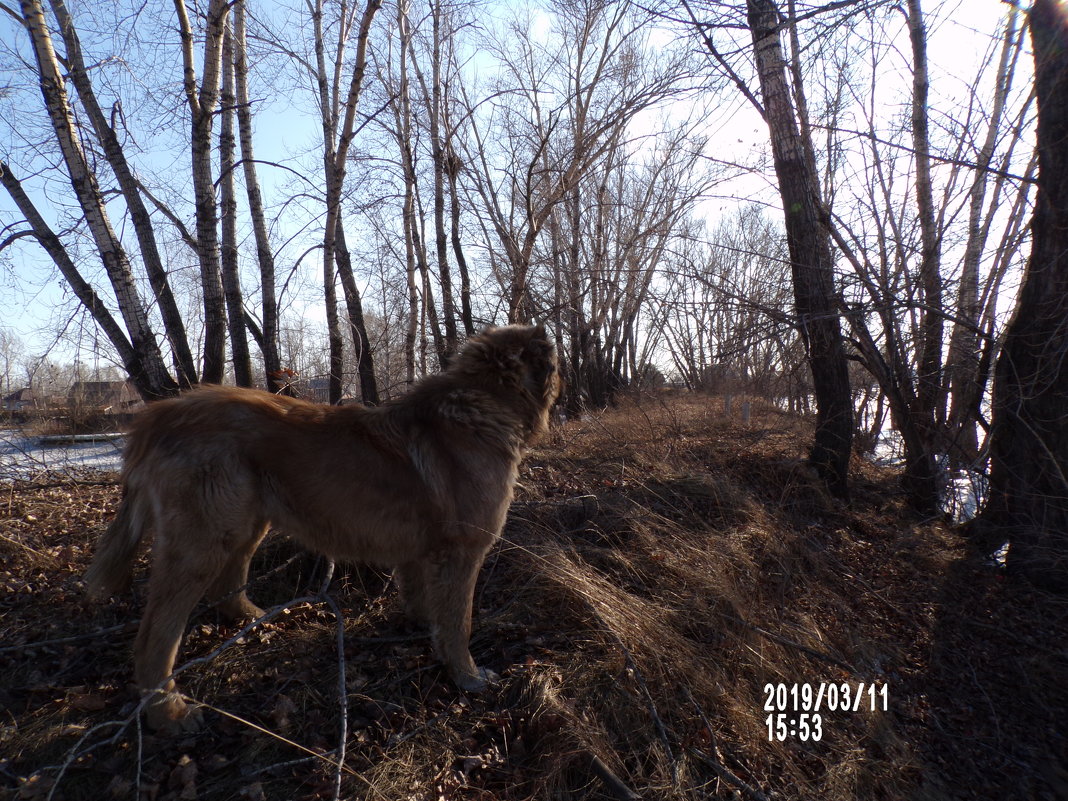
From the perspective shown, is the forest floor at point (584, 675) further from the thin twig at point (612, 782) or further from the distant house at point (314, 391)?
the distant house at point (314, 391)

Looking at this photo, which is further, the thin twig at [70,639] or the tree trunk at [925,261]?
the tree trunk at [925,261]

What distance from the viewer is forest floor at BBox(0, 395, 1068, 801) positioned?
3.04m

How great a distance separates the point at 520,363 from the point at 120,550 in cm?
267

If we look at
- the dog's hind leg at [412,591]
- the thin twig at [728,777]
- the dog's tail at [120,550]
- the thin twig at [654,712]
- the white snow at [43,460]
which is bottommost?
the thin twig at [728,777]

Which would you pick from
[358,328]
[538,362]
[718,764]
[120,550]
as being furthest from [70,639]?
[358,328]

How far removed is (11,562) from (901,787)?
6376 mm

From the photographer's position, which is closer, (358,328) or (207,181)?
(207,181)

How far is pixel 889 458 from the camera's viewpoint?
899 centimetres

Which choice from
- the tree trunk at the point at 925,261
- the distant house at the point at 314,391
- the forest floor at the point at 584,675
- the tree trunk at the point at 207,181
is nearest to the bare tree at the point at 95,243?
the tree trunk at the point at 207,181

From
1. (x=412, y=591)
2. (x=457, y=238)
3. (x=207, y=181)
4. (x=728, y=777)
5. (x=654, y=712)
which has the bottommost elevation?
(x=728, y=777)
